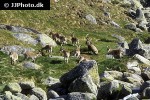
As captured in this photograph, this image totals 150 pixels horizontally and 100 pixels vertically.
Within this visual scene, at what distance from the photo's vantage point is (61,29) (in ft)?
255

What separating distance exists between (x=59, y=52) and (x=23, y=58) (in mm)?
7942

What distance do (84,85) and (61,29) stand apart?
127ft

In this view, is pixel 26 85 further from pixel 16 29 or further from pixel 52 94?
pixel 16 29

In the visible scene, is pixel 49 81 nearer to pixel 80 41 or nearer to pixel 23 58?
pixel 23 58

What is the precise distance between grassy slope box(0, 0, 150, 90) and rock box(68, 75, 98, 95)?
557cm

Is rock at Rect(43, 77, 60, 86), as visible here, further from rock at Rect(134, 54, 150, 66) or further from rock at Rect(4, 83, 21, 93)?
rock at Rect(134, 54, 150, 66)

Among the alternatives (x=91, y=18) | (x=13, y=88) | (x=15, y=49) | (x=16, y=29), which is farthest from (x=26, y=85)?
(x=91, y=18)

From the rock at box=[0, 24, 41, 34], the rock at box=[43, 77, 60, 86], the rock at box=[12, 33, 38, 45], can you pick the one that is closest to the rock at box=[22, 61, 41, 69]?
the rock at box=[43, 77, 60, 86]

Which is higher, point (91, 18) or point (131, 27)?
point (91, 18)

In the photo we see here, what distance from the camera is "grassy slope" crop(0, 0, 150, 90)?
156 feet

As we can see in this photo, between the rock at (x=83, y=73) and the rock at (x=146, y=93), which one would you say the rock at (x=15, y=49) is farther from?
the rock at (x=146, y=93)

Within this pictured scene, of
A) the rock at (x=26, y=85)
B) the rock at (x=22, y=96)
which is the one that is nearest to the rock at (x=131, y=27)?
the rock at (x=26, y=85)

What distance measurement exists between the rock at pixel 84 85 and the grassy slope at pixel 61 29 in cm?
557

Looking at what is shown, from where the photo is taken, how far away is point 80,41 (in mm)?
72188
